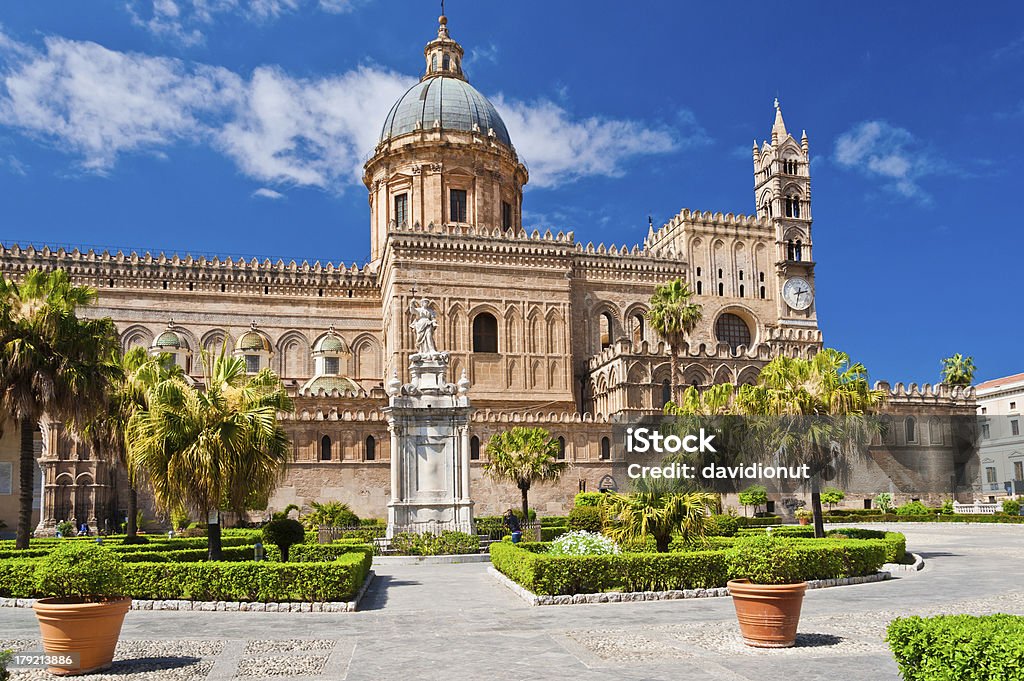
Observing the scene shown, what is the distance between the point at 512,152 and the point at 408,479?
3672cm

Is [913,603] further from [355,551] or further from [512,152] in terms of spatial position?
[512,152]

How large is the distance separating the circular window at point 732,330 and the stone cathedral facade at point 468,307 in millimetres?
121

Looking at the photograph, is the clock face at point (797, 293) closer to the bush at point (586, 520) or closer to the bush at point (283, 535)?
the bush at point (586, 520)

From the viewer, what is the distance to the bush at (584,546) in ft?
61.4

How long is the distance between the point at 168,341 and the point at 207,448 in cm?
3434

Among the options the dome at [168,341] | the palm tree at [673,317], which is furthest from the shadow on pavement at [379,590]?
the dome at [168,341]

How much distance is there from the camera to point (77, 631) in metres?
10.8

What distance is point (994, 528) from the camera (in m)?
41.7

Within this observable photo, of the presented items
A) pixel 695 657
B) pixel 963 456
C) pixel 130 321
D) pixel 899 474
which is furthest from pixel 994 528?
pixel 130 321

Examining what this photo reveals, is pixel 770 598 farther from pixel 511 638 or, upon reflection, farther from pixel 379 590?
pixel 379 590

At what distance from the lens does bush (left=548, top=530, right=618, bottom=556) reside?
1870 cm

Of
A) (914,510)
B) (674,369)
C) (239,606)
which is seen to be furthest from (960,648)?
(914,510)

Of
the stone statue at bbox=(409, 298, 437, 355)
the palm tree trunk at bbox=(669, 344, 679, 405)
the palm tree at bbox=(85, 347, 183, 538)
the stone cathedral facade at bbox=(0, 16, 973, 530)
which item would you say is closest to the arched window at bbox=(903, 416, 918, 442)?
the stone cathedral facade at bbox=(0, 16, 973, 530)

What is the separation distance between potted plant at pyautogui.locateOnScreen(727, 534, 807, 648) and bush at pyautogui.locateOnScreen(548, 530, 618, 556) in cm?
643
